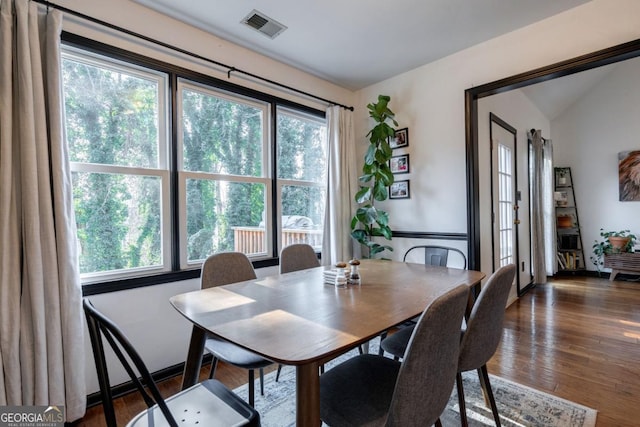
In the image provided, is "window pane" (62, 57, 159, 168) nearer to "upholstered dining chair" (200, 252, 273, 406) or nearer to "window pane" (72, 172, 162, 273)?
"window pane" (72, 172, 162, 273)

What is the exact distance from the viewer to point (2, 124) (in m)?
1.58

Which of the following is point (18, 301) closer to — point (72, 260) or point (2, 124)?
point (72, 260)

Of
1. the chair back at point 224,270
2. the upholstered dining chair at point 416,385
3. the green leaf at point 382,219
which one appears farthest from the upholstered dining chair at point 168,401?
the green leaf at point 382,219

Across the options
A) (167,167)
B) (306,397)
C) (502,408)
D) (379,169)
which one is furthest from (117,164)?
(502,408)

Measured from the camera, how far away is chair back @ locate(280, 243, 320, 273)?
235 cm

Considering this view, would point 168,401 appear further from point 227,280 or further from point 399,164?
point 399,164

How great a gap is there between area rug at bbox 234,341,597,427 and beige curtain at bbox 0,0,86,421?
3.51 ft

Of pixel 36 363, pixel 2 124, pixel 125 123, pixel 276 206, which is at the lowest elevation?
pixel 36 363

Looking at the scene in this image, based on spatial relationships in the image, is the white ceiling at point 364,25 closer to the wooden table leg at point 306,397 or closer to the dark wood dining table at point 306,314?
the dark wood dining table at point 306,314

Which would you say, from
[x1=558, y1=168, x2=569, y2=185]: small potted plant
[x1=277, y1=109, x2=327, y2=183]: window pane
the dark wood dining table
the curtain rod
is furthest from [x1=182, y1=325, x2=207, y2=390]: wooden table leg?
[x1=558, y1=168, x2=569, y2=185]: small potted plant

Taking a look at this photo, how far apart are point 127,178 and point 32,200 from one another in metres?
0.58

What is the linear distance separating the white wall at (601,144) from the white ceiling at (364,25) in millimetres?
4010

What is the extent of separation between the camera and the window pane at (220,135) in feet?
8.04

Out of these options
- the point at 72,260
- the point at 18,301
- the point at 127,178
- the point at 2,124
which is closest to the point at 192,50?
the point at 127,178
